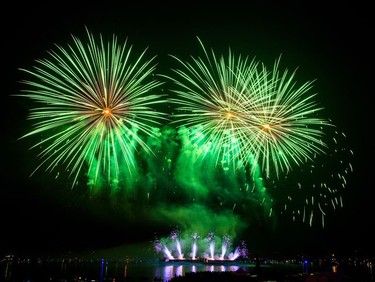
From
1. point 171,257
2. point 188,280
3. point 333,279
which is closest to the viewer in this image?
point 333,279

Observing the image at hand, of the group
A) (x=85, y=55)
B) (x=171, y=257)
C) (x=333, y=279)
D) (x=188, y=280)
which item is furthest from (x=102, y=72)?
(x=171, y=257)

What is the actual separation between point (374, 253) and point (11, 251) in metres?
161

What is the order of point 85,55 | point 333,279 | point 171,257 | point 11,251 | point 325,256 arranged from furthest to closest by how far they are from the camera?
point 11,251, point 325,256, point 171,257, point 333,279, point 85,55

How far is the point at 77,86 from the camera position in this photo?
19.7 metres

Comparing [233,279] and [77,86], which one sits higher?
[77,86]

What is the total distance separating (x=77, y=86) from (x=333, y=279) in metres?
16.8

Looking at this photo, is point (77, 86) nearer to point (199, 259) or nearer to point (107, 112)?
point (107, 112)

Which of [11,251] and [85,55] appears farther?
[11,251]

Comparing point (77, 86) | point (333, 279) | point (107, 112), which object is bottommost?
point (333, 279)

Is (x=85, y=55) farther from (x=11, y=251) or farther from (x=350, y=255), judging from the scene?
(x=11, y=251)

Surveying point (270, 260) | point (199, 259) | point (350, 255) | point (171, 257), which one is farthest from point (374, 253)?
point (171, 257)

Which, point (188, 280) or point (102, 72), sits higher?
point (102, 72)

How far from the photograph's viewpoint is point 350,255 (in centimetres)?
16338

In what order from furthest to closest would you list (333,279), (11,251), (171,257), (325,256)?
(11,251) → (325,256) → (171,257) → (333,279)
